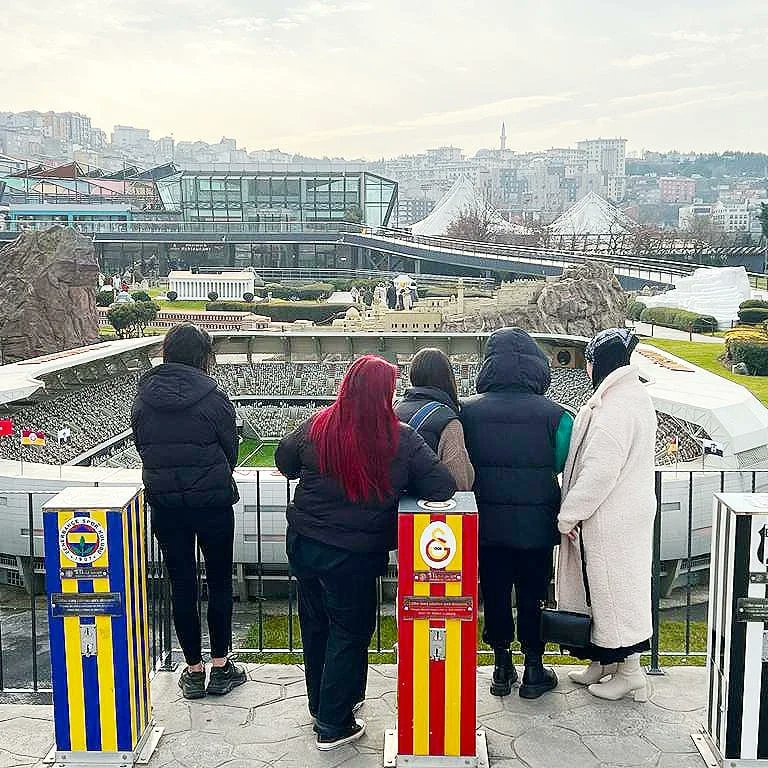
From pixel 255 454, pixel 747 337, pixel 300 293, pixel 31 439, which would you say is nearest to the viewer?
pixel 31 439

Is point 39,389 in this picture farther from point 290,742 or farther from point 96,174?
point 96,174

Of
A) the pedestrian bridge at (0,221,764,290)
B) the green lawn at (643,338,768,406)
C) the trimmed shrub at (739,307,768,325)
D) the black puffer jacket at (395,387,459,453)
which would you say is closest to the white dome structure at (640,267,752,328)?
the trimmed shrub at (739,307,768,325)

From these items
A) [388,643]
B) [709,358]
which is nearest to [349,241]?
[709,358]

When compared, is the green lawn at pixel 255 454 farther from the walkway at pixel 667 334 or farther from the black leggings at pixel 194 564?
the walkway at pixel 667 334

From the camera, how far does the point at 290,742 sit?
3.96m

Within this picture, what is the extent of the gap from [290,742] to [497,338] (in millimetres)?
1947

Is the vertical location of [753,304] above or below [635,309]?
above

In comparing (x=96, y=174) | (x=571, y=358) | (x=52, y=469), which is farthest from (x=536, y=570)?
(x=96, y=174)

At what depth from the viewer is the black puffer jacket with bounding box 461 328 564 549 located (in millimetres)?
4055

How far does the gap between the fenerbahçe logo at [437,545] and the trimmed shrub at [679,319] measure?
28.3m

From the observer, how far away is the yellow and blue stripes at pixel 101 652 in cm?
368

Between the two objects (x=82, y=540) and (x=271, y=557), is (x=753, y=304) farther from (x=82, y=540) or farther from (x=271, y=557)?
(x=82, y=540)

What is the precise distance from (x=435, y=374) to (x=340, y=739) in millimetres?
1595

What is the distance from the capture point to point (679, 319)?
31016 mm
